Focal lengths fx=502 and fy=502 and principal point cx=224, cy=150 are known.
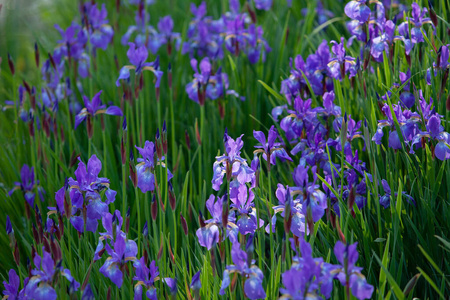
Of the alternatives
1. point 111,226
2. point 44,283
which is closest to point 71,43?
point 111,226

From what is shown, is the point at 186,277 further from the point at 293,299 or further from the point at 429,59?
the point at 429,59

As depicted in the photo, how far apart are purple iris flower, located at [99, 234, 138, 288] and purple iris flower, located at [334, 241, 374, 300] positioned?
31.0 inches

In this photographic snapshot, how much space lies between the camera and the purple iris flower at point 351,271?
1.47 metres

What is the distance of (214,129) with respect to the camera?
3.31 metres

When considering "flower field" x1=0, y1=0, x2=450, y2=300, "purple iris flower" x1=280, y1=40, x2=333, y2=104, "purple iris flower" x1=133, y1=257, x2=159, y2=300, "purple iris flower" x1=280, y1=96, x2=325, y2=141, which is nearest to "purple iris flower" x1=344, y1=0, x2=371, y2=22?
"flower field" x1=0, y1=0, x2=450, y2=300

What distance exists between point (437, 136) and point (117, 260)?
1.42m

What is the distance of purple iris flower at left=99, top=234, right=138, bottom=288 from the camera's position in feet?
5.95

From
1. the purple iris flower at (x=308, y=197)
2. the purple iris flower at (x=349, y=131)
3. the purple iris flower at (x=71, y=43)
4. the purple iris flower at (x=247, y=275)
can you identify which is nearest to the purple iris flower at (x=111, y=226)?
the purple iris flower at (x=247, y=275)

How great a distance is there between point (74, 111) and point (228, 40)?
→ 49.7 inches

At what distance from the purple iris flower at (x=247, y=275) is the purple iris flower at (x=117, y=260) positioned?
0.42m

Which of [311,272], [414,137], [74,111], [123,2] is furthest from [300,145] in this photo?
[123,2]

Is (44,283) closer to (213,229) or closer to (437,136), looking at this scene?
(213,229)

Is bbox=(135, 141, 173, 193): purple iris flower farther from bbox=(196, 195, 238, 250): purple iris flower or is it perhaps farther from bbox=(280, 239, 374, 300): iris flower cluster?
bbox=(280, 239, 374, 300): iris flower cluster

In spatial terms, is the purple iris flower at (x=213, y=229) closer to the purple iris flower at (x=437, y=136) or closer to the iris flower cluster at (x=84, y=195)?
the iris flower cluster at (x=84, y=195)
